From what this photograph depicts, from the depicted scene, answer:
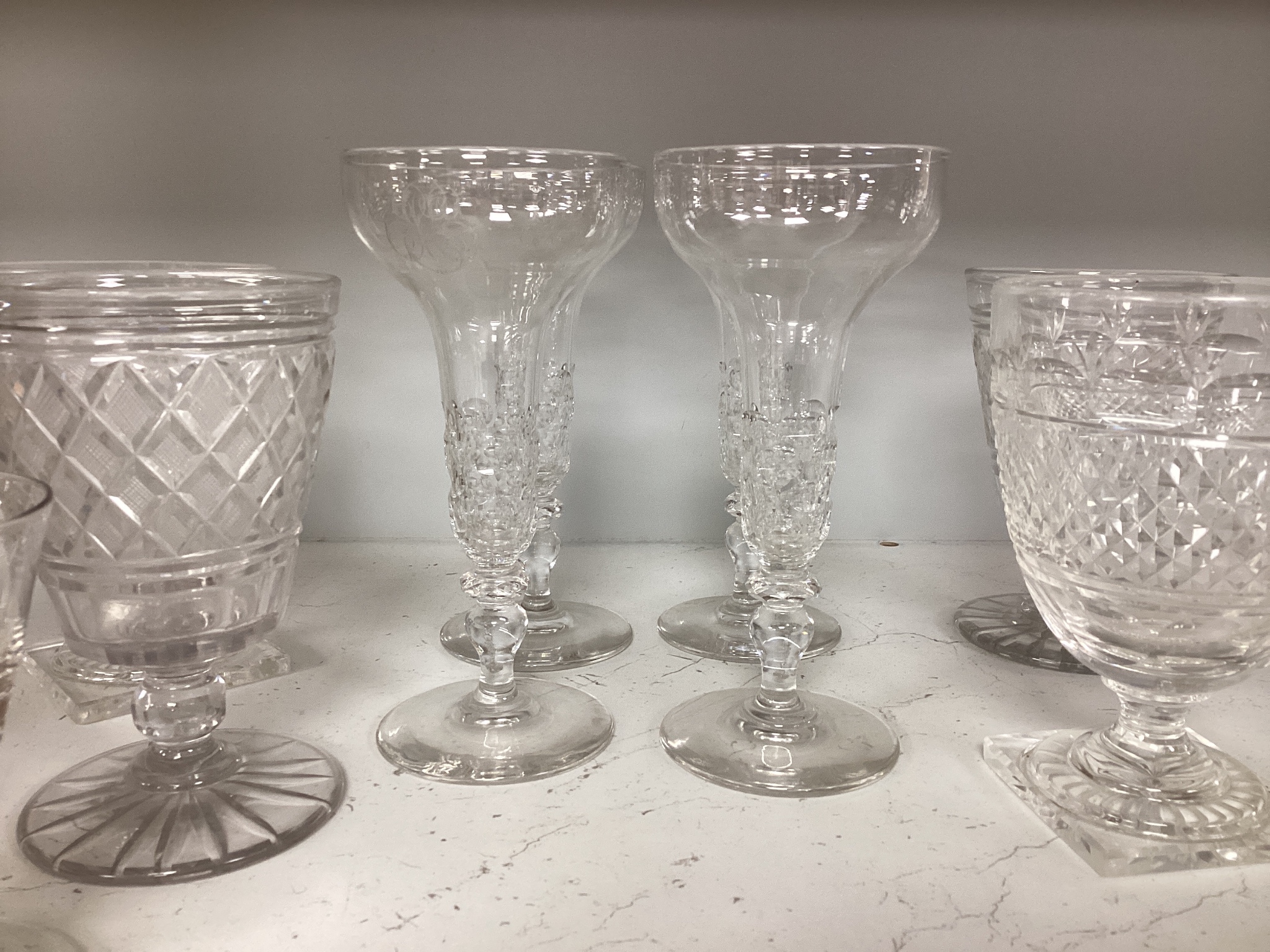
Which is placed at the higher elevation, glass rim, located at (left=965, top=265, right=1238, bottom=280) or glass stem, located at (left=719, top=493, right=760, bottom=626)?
glass rim, located at (left=965, top=265, right=1238, bottom=280)

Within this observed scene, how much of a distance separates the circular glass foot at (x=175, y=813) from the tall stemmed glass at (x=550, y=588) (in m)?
0.17

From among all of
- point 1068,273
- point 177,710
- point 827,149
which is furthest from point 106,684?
point 1068,273

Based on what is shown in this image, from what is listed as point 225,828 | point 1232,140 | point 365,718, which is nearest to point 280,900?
point 225,828

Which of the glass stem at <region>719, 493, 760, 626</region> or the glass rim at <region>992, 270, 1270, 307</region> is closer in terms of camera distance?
the glass rim at <region>992, 270, 1270, 307</region>

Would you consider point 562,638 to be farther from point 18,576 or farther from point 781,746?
point 18,576

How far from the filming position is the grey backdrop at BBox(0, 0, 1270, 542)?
0.91m

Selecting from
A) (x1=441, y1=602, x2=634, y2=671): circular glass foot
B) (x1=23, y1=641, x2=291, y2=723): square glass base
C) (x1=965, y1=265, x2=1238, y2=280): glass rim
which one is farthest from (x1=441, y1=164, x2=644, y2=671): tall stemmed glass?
(x1=965, y1=265, x2=1238, y2=280): glass rim

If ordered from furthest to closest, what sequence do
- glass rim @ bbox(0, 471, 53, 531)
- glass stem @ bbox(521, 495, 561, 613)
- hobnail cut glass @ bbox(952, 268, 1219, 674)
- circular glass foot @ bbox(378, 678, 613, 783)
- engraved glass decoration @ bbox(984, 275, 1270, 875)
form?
glass stem @ bbox(521, 495, 561, 613), hobnail cut glass @ bbox(952, 268, 1219, 674), circular glass foot @ bbox(378, 678, 613, 783), engraved glass decoration @ bbox(984, 275, 1270, 875), glass rim @ bbox(0, 471, 53, 531)

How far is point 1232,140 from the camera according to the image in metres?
0.95

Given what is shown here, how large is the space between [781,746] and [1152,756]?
19cm

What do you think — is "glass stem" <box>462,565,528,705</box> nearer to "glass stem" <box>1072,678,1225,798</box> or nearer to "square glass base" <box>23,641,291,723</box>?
"square glass base" <box>23,641,291,723</box>

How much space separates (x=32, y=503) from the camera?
16.3 inches

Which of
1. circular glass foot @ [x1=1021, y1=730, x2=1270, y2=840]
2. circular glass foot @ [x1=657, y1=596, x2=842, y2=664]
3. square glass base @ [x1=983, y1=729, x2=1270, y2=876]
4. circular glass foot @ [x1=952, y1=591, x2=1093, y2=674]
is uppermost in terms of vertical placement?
circular glass foot @ [x1=1021, y1=730, x2=1270, y2=840]

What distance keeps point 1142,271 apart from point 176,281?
549 millimetres
